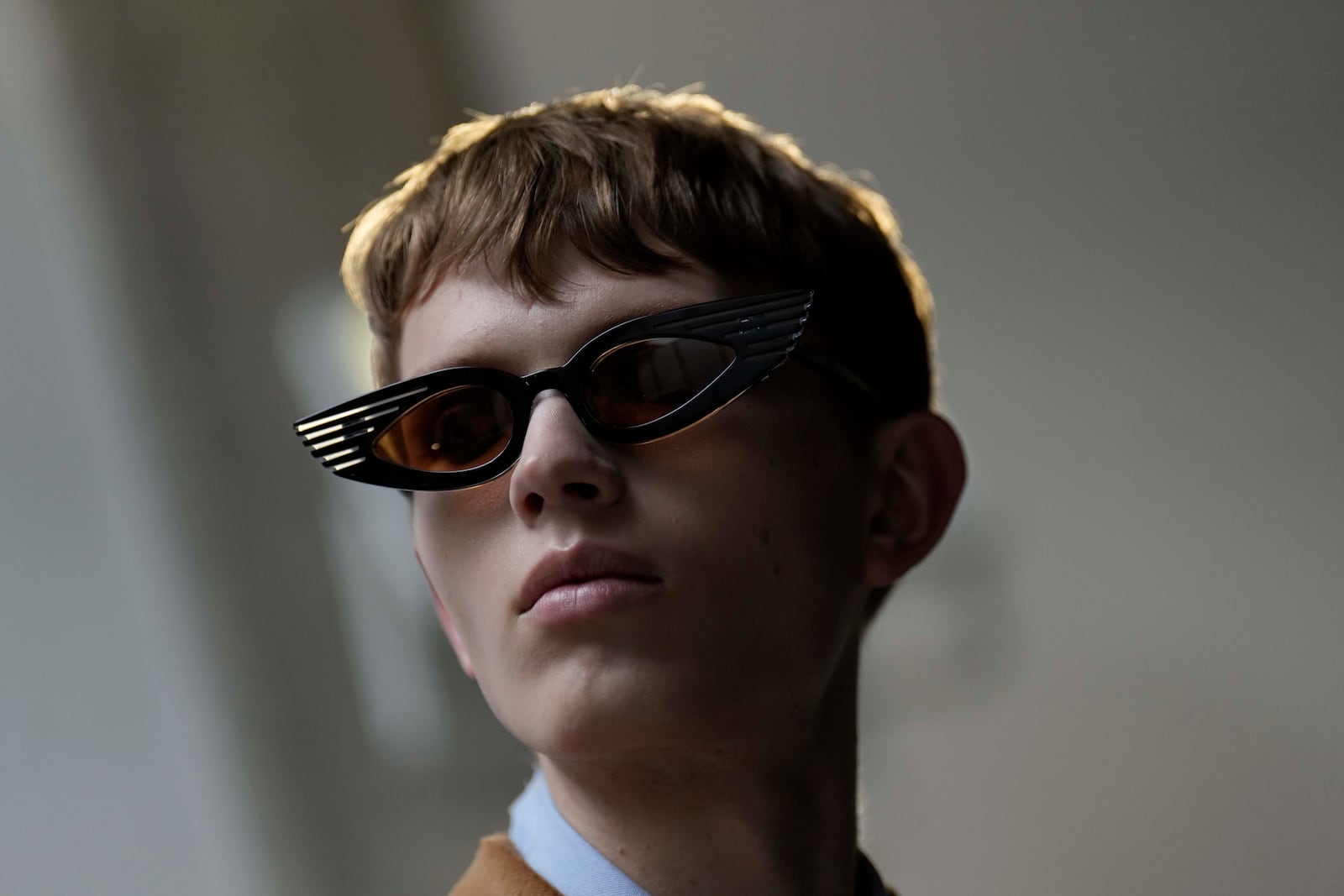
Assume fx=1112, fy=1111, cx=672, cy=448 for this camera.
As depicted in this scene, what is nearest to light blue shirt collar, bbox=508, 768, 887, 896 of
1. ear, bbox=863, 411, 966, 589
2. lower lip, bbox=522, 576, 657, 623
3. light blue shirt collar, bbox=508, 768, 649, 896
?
light blue shirt collar, bbox=508, 768, 649, 896

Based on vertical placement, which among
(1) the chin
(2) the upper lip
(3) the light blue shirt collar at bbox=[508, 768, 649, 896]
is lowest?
(3) the light blue shirt collar at bbox=[508, 768, 649, 896]

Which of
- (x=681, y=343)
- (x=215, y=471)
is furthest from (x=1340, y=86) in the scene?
(x=215, y=471)

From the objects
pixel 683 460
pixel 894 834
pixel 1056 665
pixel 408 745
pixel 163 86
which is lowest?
pixel 894 834

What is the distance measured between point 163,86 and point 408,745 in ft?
3.27

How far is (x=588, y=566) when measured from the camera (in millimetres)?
827

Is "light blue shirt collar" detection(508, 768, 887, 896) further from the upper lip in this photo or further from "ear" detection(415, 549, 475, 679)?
the upper lip

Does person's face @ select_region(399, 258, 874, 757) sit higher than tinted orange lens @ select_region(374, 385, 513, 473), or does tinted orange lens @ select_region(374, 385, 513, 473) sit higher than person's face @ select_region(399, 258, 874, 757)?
tinted orange lens @ select_region(374, 385, 513, 473)

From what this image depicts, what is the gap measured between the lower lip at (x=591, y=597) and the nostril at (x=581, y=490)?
6cm

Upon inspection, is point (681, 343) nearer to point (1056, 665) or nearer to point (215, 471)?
point (215, 471)

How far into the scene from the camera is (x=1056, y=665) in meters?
1.69

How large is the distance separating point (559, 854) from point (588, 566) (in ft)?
0.92

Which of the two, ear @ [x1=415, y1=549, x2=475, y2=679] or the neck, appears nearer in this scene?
the neck

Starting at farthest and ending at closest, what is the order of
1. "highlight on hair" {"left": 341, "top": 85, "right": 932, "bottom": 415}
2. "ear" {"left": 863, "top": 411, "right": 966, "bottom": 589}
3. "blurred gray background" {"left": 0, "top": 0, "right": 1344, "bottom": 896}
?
"blurred gray background" {"left": 0, "top": 0, "right": 1344, "bottom": 896} < "ear" {"left": 863, "top": 411, "right": 966, "bottom": 589} < "highlight on hair" {"left": 341, "top": 85, "right": 932, "bottom": 415}

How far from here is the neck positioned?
0.89 meters
